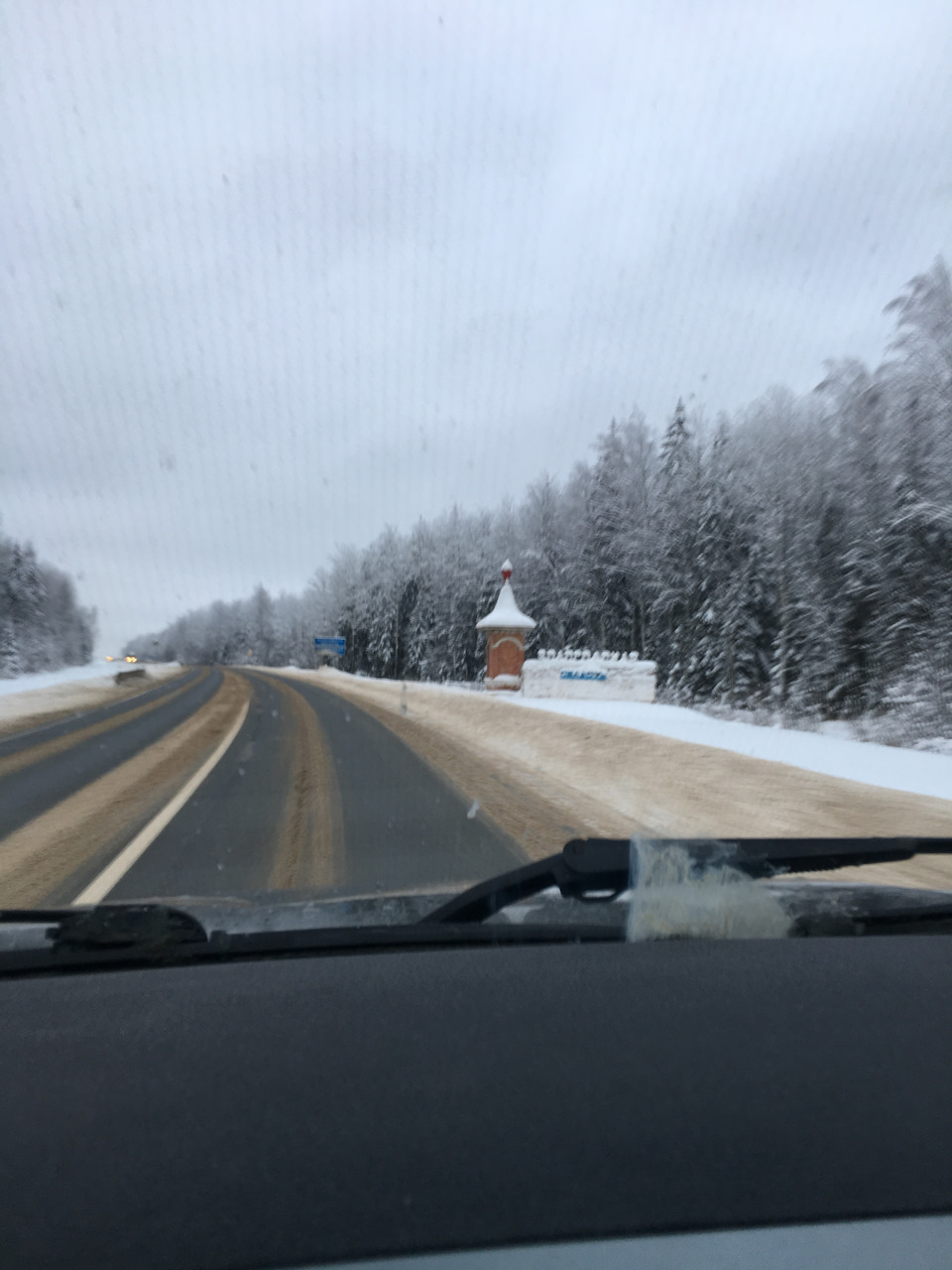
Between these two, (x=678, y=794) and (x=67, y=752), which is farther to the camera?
(x=67, y=752)

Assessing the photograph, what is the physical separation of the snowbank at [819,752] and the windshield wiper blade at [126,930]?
26.6 feet

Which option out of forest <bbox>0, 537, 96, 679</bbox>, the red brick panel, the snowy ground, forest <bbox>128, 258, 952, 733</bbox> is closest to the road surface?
the snowy ground

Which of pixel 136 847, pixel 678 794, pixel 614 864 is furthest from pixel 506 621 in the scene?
pixel 614 864

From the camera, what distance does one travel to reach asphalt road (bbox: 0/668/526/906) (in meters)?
5.90

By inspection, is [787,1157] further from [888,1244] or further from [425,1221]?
[425,1221]

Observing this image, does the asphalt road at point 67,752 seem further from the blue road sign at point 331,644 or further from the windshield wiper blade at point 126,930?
the blue road sign at point 331,644

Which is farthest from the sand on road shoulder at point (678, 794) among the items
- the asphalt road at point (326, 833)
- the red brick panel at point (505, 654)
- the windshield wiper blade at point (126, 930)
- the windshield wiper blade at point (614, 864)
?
the red brick panel at point (505, 654)

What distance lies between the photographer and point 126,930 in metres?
2.51

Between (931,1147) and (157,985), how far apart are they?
1.74 meters

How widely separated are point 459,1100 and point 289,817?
6.62 m

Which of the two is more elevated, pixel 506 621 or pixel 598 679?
pixel 506 621

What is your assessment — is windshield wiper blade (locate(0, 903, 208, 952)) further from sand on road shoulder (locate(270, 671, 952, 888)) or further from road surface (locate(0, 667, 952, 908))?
sand on road shoulder (locate(270, 671, 952, 888))

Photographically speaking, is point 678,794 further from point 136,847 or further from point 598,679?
point 598,679

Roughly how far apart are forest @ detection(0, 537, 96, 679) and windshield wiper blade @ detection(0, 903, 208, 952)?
5576 centimetres
